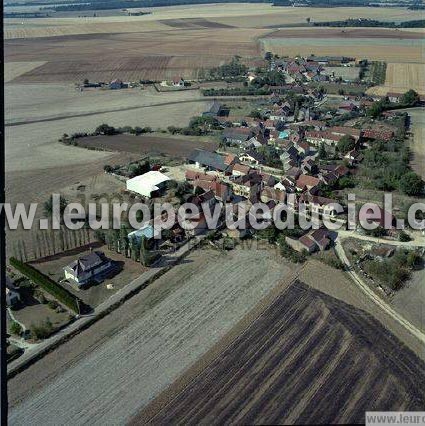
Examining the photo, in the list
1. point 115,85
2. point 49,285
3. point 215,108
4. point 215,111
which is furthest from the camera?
point 115,85

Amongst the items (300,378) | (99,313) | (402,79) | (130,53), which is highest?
(130,53)

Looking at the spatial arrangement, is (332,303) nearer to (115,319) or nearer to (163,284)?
(163,284)

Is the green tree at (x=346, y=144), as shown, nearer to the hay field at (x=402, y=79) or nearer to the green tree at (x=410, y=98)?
the green tree at (x=410, y=98)

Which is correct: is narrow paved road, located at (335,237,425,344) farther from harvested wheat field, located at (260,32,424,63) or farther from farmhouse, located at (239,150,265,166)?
harvested wheat field, located at (260,32,424,63)

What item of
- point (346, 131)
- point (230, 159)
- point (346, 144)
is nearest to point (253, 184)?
point (230, 159)

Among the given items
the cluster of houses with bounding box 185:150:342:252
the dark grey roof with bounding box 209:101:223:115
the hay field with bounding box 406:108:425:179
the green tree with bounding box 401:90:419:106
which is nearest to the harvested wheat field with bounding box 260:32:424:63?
the green tree with bounding box 401:90:419:106

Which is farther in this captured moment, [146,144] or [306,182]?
[146,144]

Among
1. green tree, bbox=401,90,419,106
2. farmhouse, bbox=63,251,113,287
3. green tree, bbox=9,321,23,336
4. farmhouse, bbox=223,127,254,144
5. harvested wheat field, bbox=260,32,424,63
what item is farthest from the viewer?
harvested wheat field, bbox=260,32,424,63

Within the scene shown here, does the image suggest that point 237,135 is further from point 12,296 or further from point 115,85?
point 115,85
